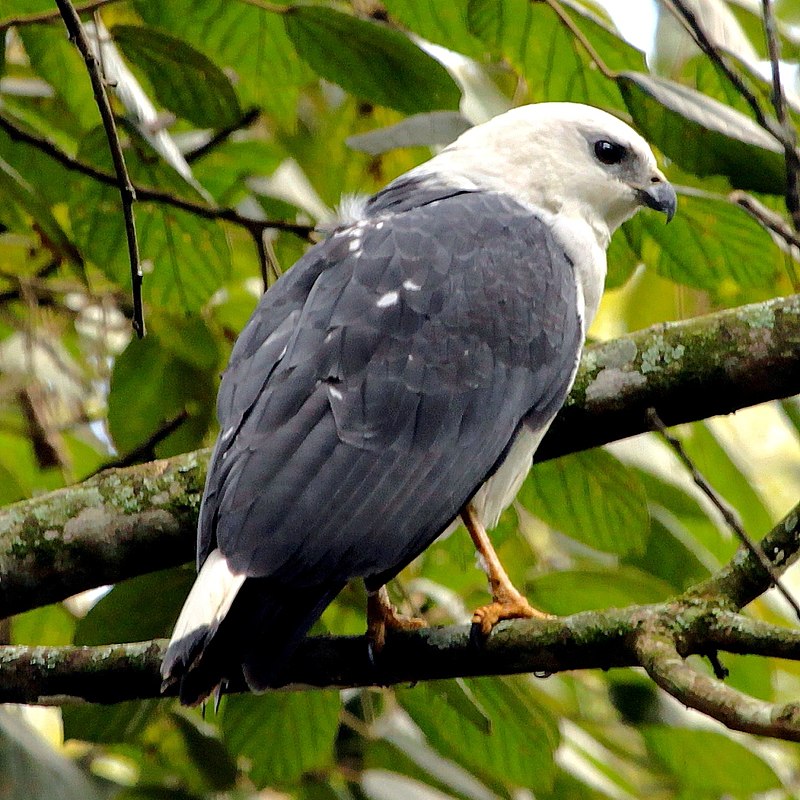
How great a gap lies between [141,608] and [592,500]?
4.39 ft

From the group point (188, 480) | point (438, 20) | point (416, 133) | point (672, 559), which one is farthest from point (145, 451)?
point (672, 559)

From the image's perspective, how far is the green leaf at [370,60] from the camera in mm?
3527

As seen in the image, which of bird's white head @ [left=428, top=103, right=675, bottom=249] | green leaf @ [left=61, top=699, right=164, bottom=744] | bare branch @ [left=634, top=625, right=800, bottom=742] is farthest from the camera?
bird's white head @ [left=428, top=103, right=675, bottom=249]

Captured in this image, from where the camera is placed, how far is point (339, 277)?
10.5ft

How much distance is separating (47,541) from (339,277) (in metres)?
1.01

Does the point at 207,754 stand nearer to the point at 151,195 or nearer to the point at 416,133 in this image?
the point at 151,195

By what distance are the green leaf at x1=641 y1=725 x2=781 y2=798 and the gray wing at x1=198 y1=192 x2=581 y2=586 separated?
1.49 metres

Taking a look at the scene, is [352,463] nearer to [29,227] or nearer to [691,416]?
[691,416]

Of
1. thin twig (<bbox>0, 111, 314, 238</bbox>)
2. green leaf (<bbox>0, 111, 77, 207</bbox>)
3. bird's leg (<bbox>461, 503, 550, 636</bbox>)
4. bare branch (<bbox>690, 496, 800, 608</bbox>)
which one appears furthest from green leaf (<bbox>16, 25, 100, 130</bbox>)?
bare branch (<bbox>690, 496, 800, 608</bbox>)

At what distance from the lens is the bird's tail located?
2.45m

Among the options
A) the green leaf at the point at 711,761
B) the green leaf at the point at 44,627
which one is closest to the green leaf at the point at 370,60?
the green leaf at the point at 44,627

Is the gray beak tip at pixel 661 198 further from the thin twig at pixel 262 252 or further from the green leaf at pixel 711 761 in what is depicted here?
the green leaf at pixel 711 761

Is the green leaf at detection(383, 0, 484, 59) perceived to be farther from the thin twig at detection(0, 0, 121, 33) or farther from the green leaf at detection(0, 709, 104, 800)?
the green leaf at detection(0, 709, 104, 800)

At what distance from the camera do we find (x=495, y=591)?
10.7 feet
